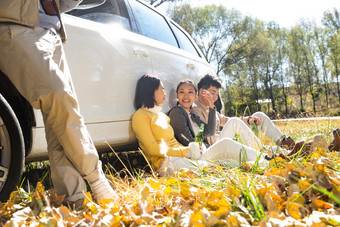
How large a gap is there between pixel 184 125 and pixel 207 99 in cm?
50

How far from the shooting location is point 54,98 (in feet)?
5.94

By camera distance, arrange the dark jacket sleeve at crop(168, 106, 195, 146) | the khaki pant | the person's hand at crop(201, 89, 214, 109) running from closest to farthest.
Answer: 1. the khaki pant
2. the dark jacket sleeve at crop(168, 106, 195, 146)
3. the person's hand at crop(201, 89, 214, 109)

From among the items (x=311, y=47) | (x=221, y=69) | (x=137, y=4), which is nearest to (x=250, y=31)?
(x=221, y=69)

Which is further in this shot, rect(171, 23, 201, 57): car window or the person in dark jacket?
rect(171, 23, 201, 57): car window

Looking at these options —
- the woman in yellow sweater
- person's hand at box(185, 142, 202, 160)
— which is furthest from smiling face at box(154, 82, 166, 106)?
person's hand at box(185, 142, 202, 160)

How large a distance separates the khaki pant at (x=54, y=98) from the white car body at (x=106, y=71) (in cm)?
39

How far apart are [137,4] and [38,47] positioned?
2.06m

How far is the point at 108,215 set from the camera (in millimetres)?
1487

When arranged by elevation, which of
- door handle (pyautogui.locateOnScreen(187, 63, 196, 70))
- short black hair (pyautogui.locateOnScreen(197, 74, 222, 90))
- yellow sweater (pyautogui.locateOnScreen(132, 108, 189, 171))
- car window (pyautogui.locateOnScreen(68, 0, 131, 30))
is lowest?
yellow sweater (pyautogui.locateOnScreen(132, 108, 189, 171))

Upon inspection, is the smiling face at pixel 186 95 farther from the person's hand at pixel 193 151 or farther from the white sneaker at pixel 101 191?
the white sneaker at pixel 101 191

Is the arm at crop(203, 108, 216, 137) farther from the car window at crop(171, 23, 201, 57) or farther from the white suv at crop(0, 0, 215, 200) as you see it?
the car window at crop(171, 23, 201, 57)

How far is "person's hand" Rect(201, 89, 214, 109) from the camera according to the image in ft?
12.3

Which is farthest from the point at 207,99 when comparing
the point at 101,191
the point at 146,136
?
the point at 101,191

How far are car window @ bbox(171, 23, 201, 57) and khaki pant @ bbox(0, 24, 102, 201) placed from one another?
278cm
